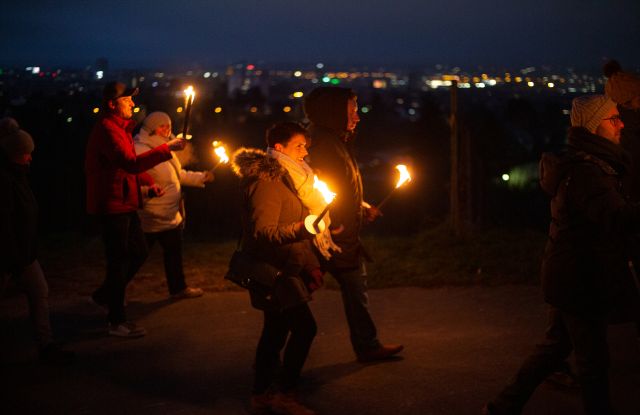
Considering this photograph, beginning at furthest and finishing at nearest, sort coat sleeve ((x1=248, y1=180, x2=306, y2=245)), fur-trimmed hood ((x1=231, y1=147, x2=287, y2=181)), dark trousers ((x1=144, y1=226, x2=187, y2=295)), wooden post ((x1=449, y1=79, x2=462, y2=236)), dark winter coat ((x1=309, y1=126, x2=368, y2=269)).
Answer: wooden post ((x1=449, y1=79, x2=462, y2=236)) < dark trousers ((x1=144, y1=226, x2=187, y2=295)) < dark winter coat ((x1=309, y1=126, x2=368, y2=269)) < fur-trimmed hood ((x1=231, y1=147, x2=287, y2=181)) < coat sleeve ((x1=248, y1=180, x2=306, y2=245))

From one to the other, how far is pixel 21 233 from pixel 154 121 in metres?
1.95

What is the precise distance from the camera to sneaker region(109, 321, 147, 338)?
21.8ft

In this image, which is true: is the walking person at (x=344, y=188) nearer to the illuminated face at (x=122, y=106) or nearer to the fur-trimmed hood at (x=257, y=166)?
the fur-trimmed hood at (x=257, y=166)

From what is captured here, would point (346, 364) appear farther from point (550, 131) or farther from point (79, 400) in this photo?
point (550, 131)

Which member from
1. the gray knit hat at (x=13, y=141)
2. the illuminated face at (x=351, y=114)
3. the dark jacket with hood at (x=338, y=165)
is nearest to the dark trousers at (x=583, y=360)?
the dark jacket with hood at (x=338, y=165)

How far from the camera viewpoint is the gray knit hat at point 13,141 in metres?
5.82

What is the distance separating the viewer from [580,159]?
4051 millimetres

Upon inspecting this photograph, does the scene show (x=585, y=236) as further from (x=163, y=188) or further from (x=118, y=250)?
(x=163, y=188)

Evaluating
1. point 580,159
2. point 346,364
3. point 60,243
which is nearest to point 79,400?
point 346,364

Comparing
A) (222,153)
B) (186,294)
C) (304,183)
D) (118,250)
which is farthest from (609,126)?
(186,294)

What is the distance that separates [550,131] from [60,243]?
129 ft

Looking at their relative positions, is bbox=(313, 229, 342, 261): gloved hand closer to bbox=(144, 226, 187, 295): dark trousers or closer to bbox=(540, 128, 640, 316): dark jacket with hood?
bbox=(540, 128, 640, 316): dark jacket with hood

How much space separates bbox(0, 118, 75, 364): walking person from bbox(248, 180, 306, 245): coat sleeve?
2129mm

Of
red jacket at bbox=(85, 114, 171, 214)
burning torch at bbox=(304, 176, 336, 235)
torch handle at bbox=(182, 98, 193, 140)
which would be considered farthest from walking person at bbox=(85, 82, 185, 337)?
burning torch at bbox=(304, 176, 336, 235)
